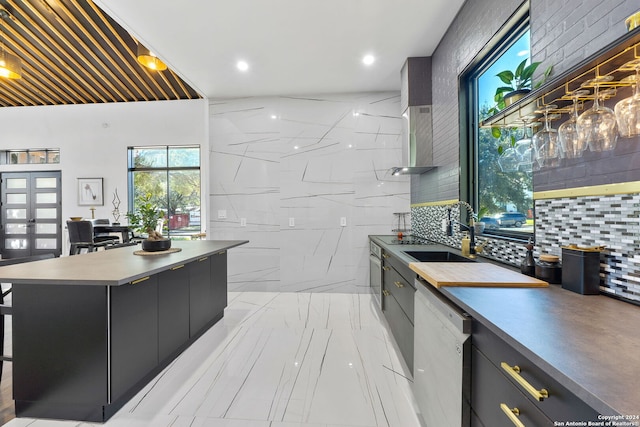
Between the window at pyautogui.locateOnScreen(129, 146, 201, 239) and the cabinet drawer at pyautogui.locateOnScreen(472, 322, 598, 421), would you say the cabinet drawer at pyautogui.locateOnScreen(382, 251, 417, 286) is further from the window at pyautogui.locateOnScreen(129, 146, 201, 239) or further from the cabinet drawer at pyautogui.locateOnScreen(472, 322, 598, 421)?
the window at pyautogui.locateOnScreen(129, 146, 201, 239)

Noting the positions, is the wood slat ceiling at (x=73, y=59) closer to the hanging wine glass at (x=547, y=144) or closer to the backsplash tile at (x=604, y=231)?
the hanging wine glass at (x=547, y=144)

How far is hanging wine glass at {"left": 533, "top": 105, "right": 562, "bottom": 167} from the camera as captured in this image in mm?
1278

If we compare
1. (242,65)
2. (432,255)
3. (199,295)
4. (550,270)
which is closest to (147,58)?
(242,65)

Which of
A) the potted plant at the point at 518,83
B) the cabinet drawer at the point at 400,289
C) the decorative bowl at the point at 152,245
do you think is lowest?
the cabinet drawer at the point at 400,289

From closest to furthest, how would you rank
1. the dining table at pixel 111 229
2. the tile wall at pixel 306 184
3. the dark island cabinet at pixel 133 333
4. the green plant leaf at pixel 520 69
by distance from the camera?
the green plant leaf at pixel 520 69 < the dark island cabinet at pixel 133 333 < the tile wall at pixel 306 184 < the dining table at pixel 111 229

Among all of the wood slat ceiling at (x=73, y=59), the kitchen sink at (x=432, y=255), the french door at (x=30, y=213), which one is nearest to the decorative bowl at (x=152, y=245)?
the kitchen sink at (x=432, y=255)

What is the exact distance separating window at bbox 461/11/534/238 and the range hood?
0.73m

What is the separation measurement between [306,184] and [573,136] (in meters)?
3.52

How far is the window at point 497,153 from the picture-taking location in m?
1.83

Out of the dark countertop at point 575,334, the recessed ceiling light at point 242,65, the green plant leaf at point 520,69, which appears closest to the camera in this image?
the dark countertop at point 575,334

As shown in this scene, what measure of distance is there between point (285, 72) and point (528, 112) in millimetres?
3124

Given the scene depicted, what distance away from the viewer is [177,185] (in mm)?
6207

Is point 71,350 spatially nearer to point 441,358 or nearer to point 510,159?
point 441,358

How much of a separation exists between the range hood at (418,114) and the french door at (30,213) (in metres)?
7.48
